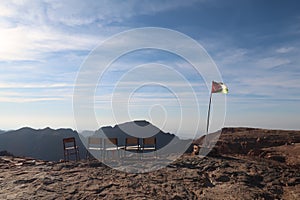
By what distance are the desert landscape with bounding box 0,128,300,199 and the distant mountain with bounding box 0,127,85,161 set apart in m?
36.4

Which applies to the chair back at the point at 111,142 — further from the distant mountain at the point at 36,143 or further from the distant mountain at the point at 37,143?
the distant mountain at the point at 36,143

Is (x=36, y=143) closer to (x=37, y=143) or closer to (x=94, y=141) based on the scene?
(x=37, y=143)

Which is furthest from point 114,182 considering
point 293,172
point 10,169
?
point 293,172

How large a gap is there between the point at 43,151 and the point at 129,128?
105 ft

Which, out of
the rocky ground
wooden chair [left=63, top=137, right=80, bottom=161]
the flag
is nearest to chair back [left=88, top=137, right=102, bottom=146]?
wooden chair [left=63, top=137, right=80, bottom=161]

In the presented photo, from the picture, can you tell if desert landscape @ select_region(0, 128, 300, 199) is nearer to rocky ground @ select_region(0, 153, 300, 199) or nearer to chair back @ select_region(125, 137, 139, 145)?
rocky ground @ select_region(0, 153, 300, 199)

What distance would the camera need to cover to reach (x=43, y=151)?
47250 millimetres

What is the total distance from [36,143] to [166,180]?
45575mm

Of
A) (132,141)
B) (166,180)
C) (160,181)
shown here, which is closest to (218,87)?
(132,141)

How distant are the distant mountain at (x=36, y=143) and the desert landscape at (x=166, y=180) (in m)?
36.4

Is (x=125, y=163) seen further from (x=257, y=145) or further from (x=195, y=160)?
(x=257, y=145)

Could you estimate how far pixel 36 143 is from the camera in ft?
162

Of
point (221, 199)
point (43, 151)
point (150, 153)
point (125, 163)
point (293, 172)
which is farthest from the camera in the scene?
point (43, 151)

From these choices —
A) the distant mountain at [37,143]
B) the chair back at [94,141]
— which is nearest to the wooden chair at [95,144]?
the chair back at [94,141]
